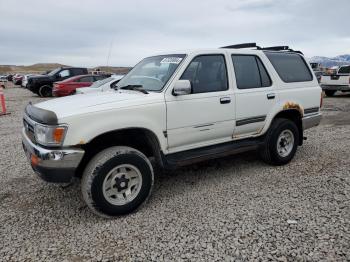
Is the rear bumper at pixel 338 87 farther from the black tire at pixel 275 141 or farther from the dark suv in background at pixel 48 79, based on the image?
the dark suv in background at pixel 48 79

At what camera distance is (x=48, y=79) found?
18594mm

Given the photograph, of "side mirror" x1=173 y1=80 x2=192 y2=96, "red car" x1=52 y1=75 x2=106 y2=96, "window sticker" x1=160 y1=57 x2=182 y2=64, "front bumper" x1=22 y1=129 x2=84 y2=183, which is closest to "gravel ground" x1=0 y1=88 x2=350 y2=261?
"front bumper" x1=22 y1=129 x2=84 y2=183

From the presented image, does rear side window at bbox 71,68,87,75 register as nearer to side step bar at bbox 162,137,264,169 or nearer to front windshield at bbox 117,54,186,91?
front windshield at bbox 117,54,186,91

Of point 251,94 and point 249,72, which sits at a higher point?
point 249,72

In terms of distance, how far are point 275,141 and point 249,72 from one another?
1.18m

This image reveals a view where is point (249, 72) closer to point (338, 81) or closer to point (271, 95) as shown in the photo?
point (271, 95)

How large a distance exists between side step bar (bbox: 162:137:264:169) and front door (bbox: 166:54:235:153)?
73mm

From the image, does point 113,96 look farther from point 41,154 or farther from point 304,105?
point 304,105

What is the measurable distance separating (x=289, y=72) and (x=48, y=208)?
13.6ft

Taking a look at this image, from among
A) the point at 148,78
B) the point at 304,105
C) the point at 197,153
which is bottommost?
the point at 197,153

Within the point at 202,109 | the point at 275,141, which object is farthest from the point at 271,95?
the point at 202,109

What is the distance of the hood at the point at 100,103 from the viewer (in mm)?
3184

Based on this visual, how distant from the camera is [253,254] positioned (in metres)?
2.76

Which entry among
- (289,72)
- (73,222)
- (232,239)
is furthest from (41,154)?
(289,72)
